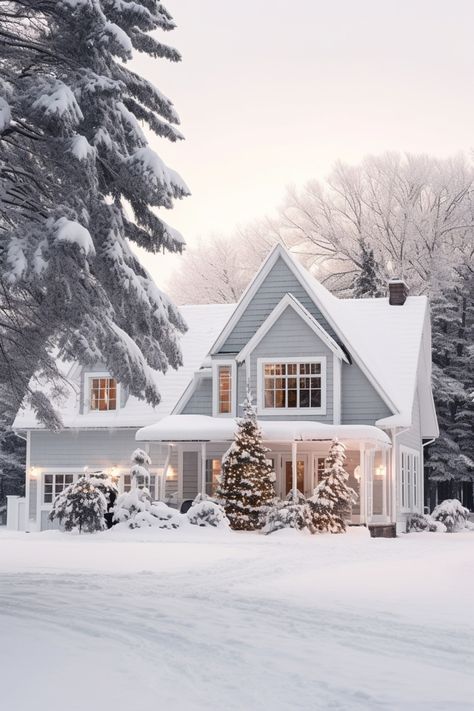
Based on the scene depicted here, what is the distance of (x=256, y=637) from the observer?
31.2 ft

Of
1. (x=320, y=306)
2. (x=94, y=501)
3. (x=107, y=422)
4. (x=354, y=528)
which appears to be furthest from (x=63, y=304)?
(x=107, y=422)

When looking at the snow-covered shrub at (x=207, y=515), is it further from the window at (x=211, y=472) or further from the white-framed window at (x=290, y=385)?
the window at (x=211, y=472)

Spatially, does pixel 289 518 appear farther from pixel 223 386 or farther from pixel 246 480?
pixel 223 386

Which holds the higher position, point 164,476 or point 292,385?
point 292,385

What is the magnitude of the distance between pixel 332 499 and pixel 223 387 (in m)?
6.34

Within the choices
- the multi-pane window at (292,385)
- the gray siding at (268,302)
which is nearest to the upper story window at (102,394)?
the gray siding at (268,302)

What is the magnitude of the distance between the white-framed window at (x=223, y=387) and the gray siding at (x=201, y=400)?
0.57 meters

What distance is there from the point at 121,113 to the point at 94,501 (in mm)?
14476

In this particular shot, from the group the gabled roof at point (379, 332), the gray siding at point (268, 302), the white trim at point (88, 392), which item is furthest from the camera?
the white trim at point (88, 392)

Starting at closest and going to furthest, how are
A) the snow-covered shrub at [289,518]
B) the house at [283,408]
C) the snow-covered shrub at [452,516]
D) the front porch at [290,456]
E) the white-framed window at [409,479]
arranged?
the snow-covered shrub at [289,518], the front porch at [290,456], the house at [283,408], the snow-covered shrub at [452,516], the white-framed window at [409,479]

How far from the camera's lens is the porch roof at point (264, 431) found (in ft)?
92.1

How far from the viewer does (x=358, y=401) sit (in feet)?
100

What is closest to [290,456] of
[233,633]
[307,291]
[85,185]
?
[307,291]

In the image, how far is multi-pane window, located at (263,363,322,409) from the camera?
30.8 meters
